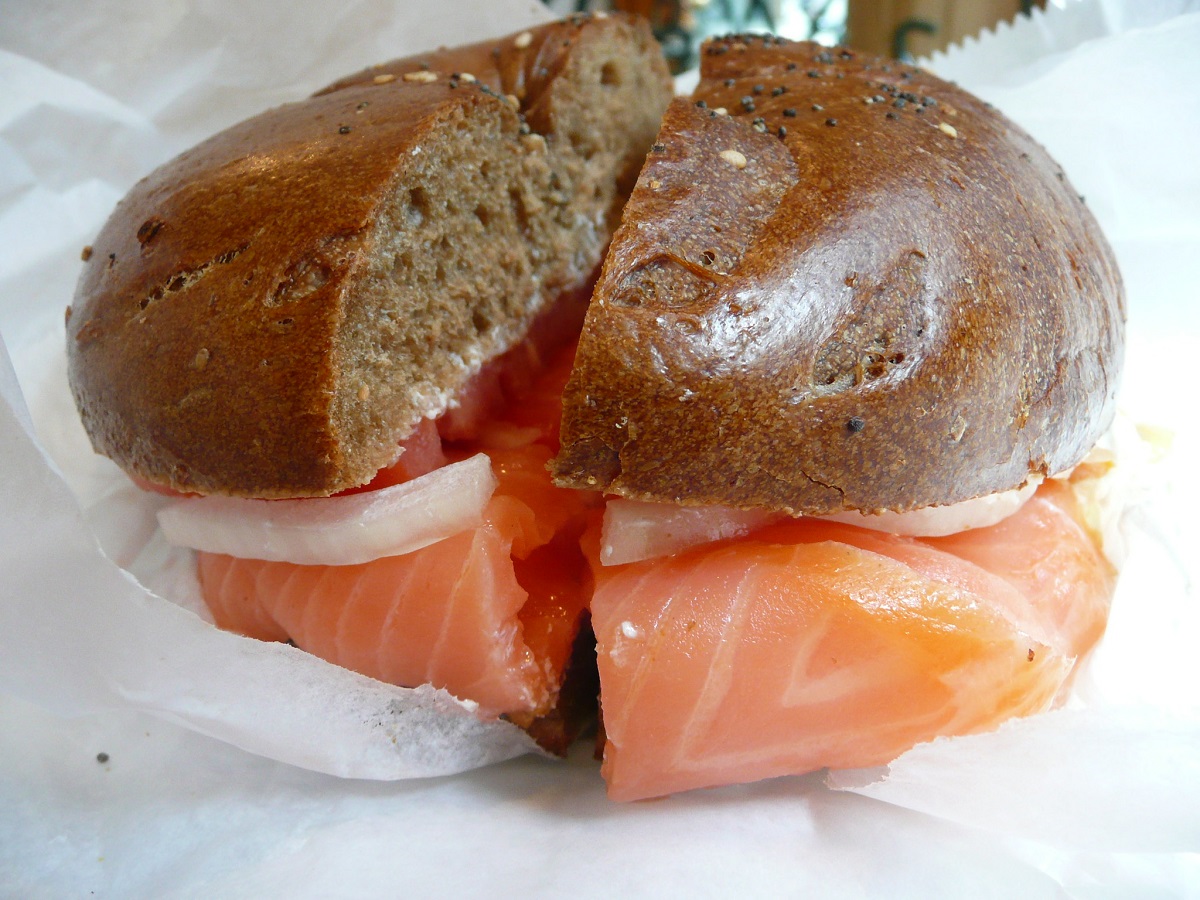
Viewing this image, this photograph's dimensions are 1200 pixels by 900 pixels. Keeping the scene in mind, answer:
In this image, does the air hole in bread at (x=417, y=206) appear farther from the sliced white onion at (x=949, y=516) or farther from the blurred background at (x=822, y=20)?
the blurred background at (x=822, y=20)

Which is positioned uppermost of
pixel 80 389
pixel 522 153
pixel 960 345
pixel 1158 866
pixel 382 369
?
pixel 522 153

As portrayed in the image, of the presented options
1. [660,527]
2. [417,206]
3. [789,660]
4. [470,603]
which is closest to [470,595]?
[470,603]

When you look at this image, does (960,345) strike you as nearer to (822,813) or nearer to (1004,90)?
(822,813)

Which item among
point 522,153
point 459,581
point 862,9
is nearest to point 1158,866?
point 459,581

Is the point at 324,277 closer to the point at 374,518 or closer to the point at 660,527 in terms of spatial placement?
the point at 374,518

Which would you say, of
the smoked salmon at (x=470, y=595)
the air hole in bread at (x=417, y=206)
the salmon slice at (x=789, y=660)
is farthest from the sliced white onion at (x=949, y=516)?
the air hole in bread at (x=417, y=206)
